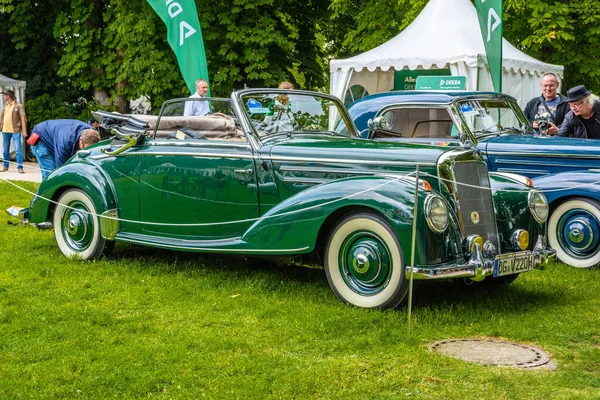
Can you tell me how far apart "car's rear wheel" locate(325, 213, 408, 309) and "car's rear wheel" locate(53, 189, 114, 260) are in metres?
2.78

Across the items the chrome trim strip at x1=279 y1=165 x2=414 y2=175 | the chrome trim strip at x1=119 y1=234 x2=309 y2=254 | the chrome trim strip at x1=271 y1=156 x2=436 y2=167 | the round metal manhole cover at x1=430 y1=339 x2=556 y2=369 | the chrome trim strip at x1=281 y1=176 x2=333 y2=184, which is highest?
the chrome trim strip at x1=271 y1=156 x2=436 y2=167

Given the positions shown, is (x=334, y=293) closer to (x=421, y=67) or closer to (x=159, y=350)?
(x=159, y=350)

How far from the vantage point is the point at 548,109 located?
34.9 ft

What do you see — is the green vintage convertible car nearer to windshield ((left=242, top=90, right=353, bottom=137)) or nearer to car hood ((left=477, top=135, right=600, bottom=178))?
windshield ((left=242, top=90, right=353, bottom=137))

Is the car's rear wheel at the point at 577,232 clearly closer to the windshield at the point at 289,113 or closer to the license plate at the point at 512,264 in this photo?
the license plate at the point at 512,264

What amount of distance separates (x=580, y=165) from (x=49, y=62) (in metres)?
17.7

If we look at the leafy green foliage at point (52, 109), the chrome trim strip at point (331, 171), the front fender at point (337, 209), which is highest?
the leafy green foliage at point (52, 109)

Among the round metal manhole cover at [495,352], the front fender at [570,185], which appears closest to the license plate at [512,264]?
the round metal manhole cover at [495,352]

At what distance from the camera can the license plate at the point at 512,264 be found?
605 centimetres

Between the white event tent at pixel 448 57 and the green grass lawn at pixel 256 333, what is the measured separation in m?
6.81

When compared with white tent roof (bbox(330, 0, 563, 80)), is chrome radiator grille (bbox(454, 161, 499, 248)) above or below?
below

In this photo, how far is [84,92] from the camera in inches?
895

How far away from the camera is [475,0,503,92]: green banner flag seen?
40.2 feet

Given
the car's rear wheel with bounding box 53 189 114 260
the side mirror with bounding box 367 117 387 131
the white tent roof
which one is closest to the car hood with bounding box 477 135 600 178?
the side mirror with bounding box 367 117 387 131
